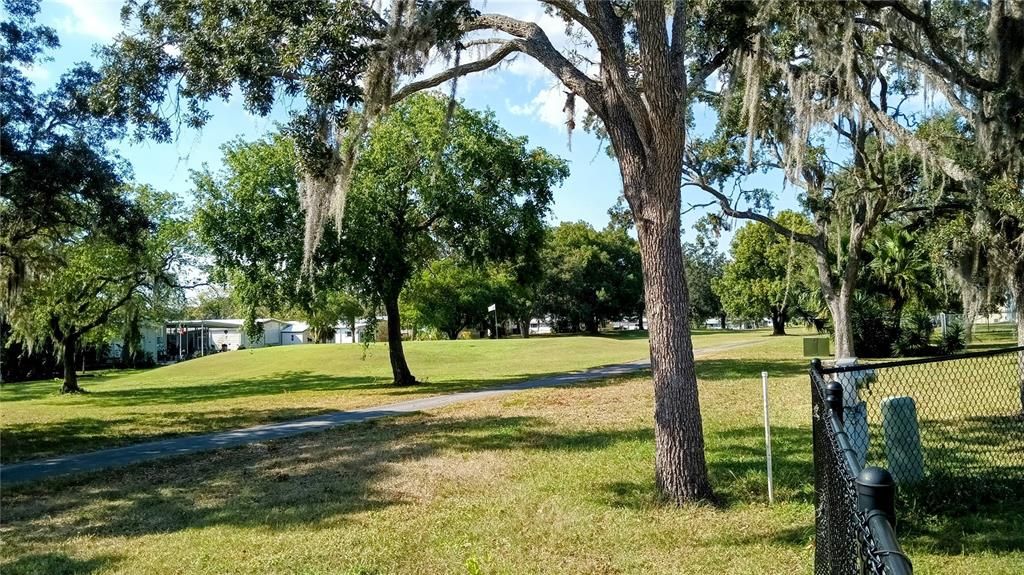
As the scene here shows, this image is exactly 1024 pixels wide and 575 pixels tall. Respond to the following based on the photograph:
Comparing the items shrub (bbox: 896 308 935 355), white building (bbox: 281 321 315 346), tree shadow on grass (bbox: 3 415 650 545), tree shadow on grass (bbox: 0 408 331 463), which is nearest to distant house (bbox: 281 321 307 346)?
white building (bbox: 281 321 315 346)

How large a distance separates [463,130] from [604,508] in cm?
1506

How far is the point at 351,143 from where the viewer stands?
7.16 m

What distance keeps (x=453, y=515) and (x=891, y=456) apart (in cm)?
408

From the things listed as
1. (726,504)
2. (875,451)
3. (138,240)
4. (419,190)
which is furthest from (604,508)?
(419,190)

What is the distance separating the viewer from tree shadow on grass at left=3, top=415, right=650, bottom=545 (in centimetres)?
671

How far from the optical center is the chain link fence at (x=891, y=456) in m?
1.99

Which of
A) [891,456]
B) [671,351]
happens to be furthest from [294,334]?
[891,456]

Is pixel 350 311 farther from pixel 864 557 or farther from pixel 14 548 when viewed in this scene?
pixel 864 557

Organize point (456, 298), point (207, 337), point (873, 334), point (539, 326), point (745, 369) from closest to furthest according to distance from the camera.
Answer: point (745, 369) < point (873, 334) < point (456, 298) < point (207, 337) < point (539, 326)

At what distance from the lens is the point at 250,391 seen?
24141 millimetres

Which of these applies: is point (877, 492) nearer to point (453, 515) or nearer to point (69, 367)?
point (453, 515)

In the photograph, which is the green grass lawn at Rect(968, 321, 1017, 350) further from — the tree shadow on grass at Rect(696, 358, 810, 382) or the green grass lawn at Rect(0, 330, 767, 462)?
the green grass lawn at Rect(0, 330, 767, 462)

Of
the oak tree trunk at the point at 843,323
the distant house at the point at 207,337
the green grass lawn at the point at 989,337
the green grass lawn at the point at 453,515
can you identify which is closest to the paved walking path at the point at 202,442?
the green grass lawn at the point at 453,515

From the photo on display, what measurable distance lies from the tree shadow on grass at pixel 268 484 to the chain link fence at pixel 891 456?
391 cm
